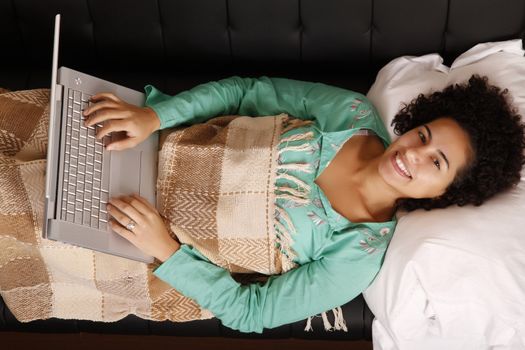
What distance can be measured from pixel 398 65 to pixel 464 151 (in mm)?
349

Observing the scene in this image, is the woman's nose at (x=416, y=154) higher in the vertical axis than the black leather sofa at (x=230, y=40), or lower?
lower

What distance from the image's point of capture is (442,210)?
1283mm

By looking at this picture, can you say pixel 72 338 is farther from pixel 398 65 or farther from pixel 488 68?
pixel 488 68

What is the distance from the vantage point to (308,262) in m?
1.35

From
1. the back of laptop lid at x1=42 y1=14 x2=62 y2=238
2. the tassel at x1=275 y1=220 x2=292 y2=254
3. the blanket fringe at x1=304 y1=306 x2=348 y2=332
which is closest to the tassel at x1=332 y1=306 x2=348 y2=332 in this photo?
the blanket fringe at x1=304 y1=306 x2=348 y2=332

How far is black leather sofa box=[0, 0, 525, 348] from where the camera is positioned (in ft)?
4.91

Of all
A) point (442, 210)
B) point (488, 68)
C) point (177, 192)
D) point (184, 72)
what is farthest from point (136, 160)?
point (488, 68)

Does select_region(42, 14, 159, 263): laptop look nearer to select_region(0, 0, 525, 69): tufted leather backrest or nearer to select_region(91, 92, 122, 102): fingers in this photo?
select_region(91, 92, 122, 102): fingers

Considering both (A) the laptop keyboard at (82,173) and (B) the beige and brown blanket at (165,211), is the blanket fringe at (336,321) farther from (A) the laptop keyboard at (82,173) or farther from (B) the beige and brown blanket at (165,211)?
(A) the laptop keyboard at (82,173)

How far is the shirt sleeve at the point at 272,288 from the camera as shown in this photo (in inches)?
50.8

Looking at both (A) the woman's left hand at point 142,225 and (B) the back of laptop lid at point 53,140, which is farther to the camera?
(A) the woman's left hand at point 142,225

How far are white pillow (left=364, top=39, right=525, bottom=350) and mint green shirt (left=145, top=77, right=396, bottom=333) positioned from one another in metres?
0.07

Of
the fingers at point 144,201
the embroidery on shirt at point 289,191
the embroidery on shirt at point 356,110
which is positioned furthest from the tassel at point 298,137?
the fingers at point 144,201

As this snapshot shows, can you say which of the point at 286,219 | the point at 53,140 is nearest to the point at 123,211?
the point at 53,140
